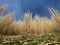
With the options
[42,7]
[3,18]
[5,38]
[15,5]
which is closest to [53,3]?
[42,7]

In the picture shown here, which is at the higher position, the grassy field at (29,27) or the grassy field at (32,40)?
the grassy field at (29,27)

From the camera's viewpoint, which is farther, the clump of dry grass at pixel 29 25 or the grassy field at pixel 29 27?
the clump of dry grass at pixel 29 25

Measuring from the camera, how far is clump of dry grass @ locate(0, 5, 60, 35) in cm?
228

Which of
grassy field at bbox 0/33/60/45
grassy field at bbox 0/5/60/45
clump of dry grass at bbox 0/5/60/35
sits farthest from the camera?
clump of dry grass at bbox 0/5/60/35

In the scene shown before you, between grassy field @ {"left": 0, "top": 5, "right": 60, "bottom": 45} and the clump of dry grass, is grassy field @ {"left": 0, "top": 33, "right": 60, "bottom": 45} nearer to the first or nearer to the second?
grassy field @ {"left": 0, "top": 5, "right": 60, "bottom": 45}

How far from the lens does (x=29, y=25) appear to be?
235cm

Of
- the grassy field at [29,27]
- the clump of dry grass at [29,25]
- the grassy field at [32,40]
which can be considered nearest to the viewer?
the grassy field at [32,40]

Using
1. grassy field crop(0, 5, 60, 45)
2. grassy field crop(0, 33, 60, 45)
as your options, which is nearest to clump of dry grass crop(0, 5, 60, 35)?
grassy field crop(0, 5, 60, 45)

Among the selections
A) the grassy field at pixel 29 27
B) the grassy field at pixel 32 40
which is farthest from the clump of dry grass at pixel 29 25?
the grassy field at pixel 32 40

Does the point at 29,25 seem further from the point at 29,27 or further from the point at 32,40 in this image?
the point at 32,40

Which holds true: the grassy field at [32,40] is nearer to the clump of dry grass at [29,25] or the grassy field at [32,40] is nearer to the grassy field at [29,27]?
the grassy field at [29,27]

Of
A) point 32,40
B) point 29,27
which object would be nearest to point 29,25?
point 29,27

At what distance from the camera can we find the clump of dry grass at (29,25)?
2279mm

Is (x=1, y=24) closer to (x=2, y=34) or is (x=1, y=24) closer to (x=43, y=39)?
(x=2, y=34)
